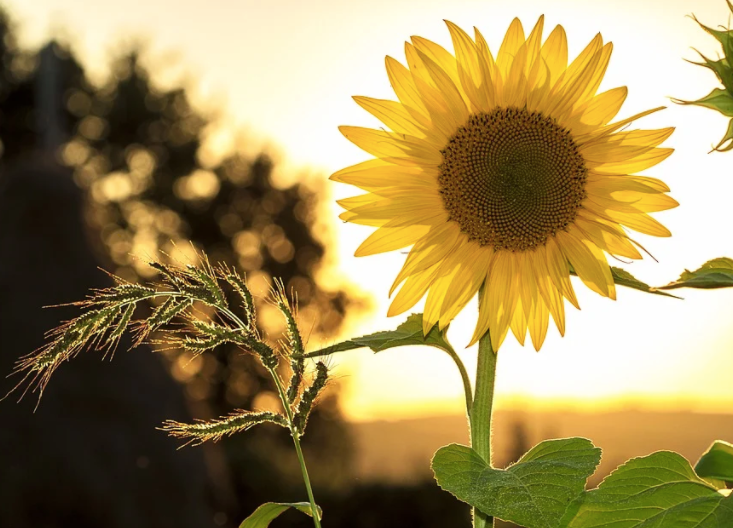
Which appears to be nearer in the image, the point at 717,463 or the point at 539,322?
the point at 717,463

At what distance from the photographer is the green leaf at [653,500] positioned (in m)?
1.42

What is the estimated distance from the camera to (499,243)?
186cm

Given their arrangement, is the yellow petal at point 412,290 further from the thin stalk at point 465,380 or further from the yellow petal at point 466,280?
the thin stalk at point 465,380

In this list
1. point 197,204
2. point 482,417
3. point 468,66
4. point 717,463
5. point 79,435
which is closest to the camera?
point 482,417

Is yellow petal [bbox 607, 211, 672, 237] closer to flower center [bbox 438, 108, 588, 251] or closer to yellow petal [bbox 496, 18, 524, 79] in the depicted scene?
flower center [bbox 438, 108, 588, 251]

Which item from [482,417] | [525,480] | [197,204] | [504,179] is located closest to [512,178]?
[504,179]

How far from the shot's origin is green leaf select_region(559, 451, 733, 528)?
1.42m

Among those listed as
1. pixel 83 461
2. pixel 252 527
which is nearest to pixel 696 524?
pixel 252 527

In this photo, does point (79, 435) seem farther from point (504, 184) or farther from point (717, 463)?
point (717, 463)

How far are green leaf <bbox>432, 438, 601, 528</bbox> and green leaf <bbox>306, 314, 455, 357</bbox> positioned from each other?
0.65ft

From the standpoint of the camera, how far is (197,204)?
19.2 metres

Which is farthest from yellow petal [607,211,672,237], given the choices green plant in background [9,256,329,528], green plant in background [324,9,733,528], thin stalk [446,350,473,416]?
green plant in background [9,256,329,528]

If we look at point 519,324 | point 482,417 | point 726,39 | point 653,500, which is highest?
point 726,39

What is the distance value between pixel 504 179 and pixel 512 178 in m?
0.02
